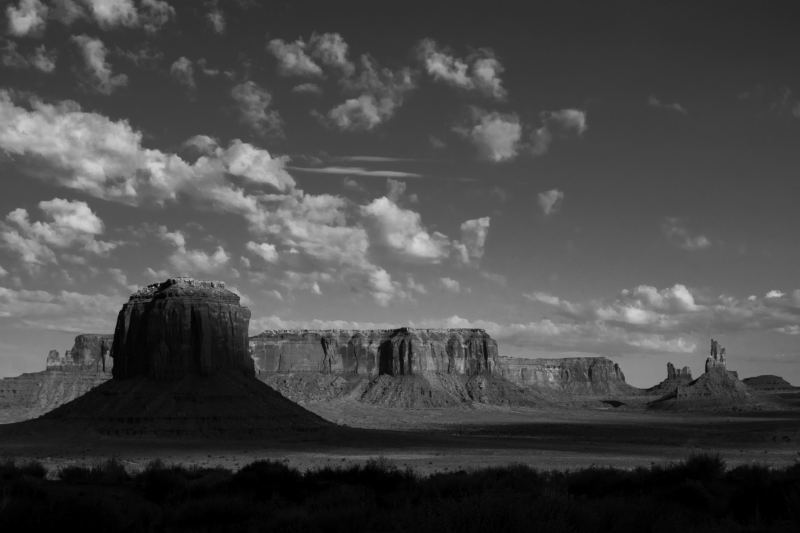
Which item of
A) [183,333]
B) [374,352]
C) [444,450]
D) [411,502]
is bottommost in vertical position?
[444,450]

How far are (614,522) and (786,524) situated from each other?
2.98 meters

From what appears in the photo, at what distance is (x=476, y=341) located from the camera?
6462 inches

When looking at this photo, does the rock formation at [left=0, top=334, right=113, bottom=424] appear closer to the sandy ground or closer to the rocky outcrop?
the rocky outcrop

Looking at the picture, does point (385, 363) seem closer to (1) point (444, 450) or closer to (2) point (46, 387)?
(2) point (46, 387)

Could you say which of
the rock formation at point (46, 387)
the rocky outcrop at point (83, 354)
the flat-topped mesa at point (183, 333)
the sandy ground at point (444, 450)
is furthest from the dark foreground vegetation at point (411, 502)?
the rocky outcrop at point (83, 354)

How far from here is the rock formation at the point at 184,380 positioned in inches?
2351

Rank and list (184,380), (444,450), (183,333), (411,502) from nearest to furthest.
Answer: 1. (411,502)
2. (444,450)
3. (184,380)
4. (183,333)

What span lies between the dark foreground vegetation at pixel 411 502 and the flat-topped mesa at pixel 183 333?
37510mm

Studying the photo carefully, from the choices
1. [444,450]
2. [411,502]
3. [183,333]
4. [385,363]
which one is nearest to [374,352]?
[385,363]

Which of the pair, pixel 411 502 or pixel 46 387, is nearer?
pixel 411 502

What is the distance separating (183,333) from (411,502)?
48960 millimetres

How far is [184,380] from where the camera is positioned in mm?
63812

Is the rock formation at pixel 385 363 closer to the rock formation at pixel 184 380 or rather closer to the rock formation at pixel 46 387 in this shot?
the rock formation at pixel 46 387

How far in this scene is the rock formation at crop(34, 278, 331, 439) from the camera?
2351 inches
